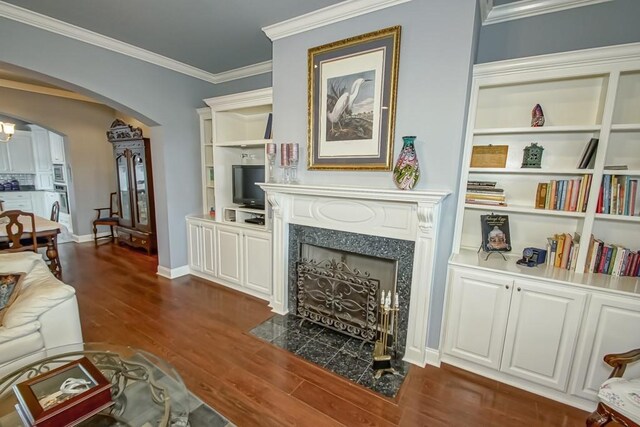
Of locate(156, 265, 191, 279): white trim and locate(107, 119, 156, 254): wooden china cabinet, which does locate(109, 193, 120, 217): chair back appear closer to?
locate(107, 119, 156, 254): wooden china cabinet

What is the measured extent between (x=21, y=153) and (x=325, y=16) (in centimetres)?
824

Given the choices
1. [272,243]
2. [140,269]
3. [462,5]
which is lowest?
[140,269]

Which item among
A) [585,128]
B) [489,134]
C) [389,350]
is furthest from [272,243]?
[585,128]

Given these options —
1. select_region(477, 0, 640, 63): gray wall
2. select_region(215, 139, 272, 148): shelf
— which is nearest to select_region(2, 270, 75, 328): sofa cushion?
select_region(215, 139, 272, 148): shelf

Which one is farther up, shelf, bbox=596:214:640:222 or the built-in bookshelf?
the built-in bookshelf

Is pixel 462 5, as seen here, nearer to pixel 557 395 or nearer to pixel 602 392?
pixel 602 392

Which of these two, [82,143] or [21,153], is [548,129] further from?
[21,153]

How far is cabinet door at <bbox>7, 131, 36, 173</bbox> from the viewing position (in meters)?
6.42

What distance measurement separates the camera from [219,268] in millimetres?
3658

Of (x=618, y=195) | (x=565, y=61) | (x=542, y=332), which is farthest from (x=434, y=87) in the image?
(x=542, y=332)

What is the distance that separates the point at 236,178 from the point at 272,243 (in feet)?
3.80

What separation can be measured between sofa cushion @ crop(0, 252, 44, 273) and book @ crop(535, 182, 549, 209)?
4.14 meters

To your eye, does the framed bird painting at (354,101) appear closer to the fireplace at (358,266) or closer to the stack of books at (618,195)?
the fireplace at (358,266)

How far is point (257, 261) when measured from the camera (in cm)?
327
